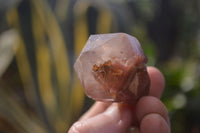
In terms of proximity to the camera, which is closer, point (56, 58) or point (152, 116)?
point (152, 116)

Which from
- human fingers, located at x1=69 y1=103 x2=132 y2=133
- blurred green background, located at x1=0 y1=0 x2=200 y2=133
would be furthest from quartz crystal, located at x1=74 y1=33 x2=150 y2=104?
blurred green background, located at x1=0 y1=0 x2=200 y2=133

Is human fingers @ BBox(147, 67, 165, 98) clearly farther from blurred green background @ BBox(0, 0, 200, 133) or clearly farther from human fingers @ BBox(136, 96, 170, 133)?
blurred green background @ BBox(0, 0, 200, 133)

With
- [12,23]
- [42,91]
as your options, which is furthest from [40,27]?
[42,91]

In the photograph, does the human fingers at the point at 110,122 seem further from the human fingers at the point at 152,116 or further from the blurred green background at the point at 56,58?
the blurred green background at the point at 56,58

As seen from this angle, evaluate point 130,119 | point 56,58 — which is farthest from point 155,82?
point 56,58

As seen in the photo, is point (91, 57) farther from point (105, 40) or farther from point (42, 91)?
point (42, 91)

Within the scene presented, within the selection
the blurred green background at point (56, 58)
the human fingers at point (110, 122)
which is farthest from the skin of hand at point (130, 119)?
the blurred green background at point (56, 58)

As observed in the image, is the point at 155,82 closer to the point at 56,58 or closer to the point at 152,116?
the point at 152,116
